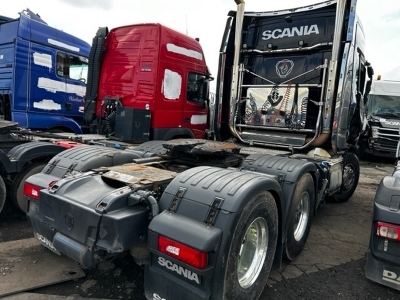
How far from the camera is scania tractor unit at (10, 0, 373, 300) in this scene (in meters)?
2.02

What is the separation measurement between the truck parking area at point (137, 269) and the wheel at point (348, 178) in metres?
1.06

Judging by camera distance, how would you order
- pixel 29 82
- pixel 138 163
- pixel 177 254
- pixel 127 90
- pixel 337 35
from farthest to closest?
1. pixel 29 82
2. pixel 127 90
3. pixel 337 35
4. pixel 138 163
5. pixel 177 254

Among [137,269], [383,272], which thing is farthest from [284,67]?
[137,269]

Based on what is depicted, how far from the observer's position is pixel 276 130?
529 cm

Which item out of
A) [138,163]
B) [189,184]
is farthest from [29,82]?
[189,184]

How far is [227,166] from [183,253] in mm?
1819

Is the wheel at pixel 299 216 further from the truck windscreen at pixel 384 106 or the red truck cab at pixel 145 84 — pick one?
the truck windscreen at pixel 384 106

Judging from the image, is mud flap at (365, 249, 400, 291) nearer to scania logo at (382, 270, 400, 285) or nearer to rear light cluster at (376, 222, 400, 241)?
scania logo at (382, 270, 400, 285)

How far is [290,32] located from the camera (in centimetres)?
527

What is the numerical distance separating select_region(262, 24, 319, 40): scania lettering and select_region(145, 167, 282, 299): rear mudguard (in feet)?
12.5

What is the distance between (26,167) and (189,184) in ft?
9.13

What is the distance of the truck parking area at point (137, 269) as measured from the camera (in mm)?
2664

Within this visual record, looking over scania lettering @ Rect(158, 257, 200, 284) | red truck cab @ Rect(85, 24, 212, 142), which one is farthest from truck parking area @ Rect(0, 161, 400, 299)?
red truck cab @ Rect(85, 24, 212, 142)

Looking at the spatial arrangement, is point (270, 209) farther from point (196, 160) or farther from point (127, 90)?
point (127, 90)
